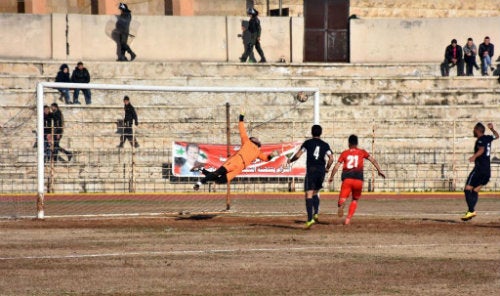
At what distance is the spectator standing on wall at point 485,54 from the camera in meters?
40.5

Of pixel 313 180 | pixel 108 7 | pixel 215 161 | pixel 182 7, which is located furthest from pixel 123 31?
pixel 313 180

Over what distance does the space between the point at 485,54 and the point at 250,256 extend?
2529 cm

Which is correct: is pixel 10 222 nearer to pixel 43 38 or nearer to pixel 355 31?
pixel 43 38

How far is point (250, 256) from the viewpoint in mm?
17375

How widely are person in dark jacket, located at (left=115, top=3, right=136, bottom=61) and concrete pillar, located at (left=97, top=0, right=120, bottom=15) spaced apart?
10.9ft

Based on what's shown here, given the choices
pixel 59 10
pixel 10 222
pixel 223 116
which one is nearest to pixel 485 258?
pixel 10 222

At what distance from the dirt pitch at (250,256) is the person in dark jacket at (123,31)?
15534 mm

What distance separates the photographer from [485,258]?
1714 centimetres

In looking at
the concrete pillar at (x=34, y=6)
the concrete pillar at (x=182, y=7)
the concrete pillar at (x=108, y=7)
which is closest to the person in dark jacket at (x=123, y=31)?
the concrete pillar at (x=108, y=7)

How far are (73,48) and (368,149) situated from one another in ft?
40.7

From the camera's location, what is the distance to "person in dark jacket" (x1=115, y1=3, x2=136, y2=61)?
39.3 meters

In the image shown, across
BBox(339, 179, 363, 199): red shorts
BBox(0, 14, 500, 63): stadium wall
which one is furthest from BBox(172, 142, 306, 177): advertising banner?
BBox(0, 14, 500, 63): stadium wall

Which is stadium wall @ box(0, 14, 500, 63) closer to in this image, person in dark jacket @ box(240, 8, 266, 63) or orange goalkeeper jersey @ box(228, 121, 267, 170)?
person in dark jacket @ box(240, 8, 266, 63)

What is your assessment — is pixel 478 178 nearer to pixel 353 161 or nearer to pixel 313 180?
pixel 353 161
